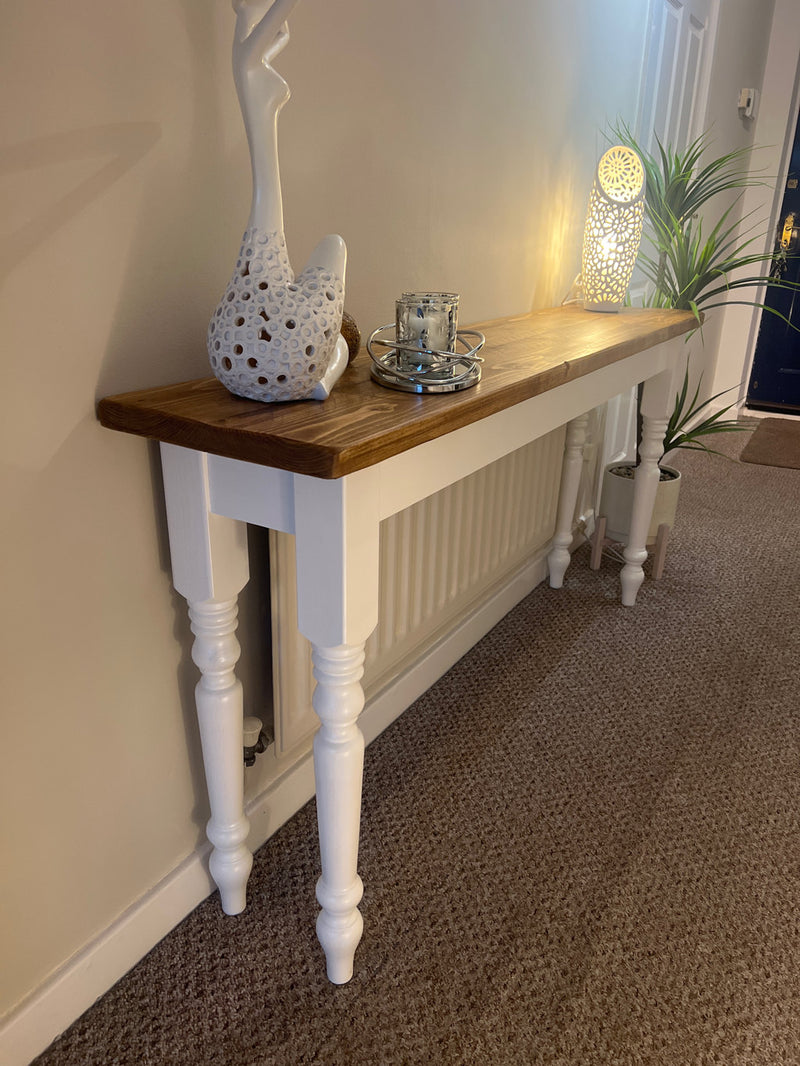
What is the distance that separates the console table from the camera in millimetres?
888

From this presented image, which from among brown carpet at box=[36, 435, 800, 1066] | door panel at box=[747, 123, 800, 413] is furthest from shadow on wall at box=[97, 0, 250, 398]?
door panel at box=[747, 123, 800, 413]

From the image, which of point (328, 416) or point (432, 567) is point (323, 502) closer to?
point (328, 416)

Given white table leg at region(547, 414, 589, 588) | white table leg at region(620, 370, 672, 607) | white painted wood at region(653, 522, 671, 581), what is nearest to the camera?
white table leg at region(620, 370, 672, 607)

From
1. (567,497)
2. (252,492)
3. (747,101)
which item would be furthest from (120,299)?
(747,101)

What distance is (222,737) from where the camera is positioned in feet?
3.79

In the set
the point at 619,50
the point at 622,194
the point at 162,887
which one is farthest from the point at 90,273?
the point at 619,50

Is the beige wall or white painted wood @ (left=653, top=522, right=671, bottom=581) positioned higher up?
the beige wall

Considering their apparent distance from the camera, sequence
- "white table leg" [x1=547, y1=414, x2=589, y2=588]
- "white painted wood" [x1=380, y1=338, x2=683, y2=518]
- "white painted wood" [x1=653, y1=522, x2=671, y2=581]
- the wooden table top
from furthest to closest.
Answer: "white painted wood" [x1=653, y1=522, x2=671, y2=581]
"white table leg" [x1=547, y1=414, x2=589, y2=588]
"white painted wood" [x1=380, y1=338, x2=683, y2=518]
the wooden table top

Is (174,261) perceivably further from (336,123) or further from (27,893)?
(27,893)

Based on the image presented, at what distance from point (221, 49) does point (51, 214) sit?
13.1 inches

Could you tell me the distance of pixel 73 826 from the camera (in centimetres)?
109

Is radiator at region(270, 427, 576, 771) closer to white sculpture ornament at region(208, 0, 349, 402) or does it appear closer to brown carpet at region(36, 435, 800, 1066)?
brown carpet at region(36, 435, 800, 1066)

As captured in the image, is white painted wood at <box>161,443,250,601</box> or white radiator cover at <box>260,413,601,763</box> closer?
white painted wood at <box>161,443,250,601</box>

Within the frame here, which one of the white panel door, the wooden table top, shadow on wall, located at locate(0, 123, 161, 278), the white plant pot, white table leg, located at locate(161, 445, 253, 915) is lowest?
the white plant pot
